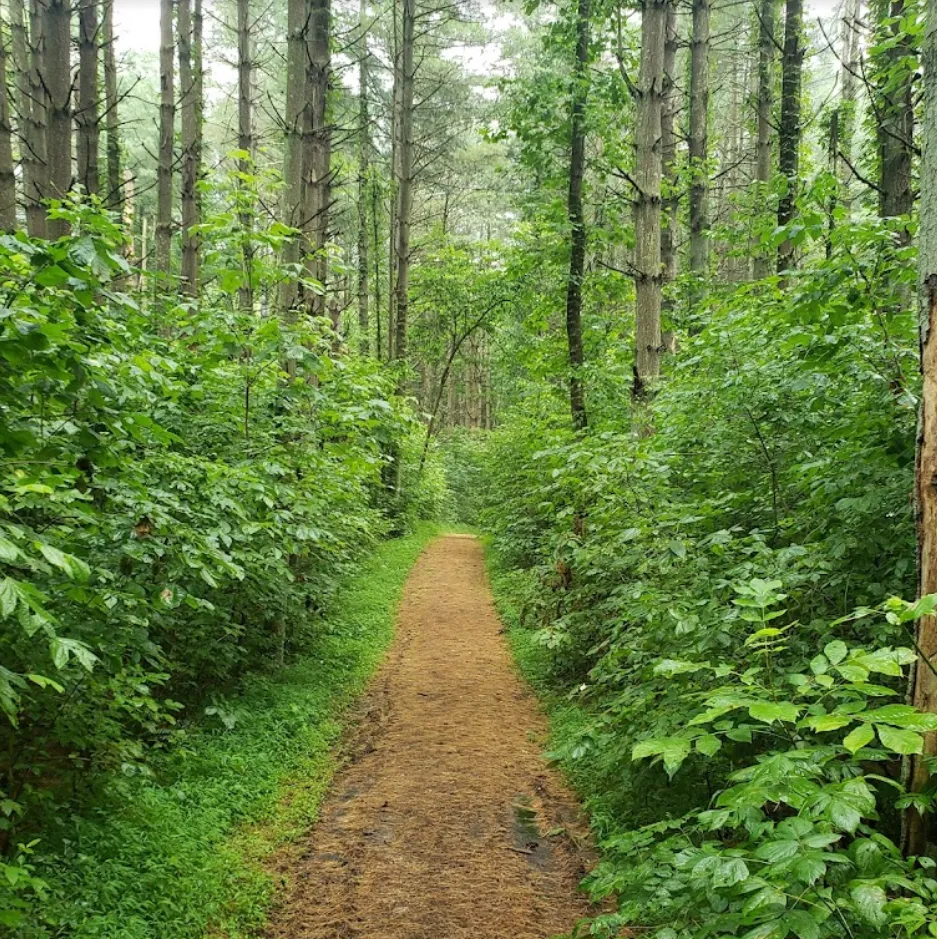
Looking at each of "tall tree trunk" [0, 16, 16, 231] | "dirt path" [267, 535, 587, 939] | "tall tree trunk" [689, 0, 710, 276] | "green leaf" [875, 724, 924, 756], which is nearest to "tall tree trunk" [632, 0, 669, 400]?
"dirt path" [267, 535, 587, 939]

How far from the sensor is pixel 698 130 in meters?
11.8

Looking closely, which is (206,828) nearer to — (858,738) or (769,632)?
(769,632)

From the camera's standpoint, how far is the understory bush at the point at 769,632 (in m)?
1.88

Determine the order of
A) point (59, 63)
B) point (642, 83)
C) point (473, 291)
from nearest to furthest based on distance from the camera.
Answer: point (59, 63), point (642, 83), point (473, 291)

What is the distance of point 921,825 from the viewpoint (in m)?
2.28

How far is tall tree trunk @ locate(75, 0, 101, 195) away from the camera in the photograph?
707 cm

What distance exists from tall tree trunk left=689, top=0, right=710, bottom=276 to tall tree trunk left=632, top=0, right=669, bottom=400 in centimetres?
441

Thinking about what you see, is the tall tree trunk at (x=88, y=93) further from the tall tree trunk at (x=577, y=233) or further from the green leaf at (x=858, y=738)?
the green leaf at (x=858, y=738)

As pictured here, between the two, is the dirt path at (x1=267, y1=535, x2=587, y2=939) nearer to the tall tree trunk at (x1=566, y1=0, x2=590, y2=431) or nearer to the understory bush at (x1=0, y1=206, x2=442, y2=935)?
the understory bush at (x1=0, y1=206, x2=442, y2=935)

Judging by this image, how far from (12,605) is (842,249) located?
411 centimetres

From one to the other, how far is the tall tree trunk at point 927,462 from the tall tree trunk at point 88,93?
7.47 metres

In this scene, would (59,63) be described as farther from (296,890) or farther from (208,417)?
(296,890)

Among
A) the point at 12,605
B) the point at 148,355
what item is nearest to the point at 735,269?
the point at 148,355

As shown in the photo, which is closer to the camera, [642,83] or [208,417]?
[208,417]
